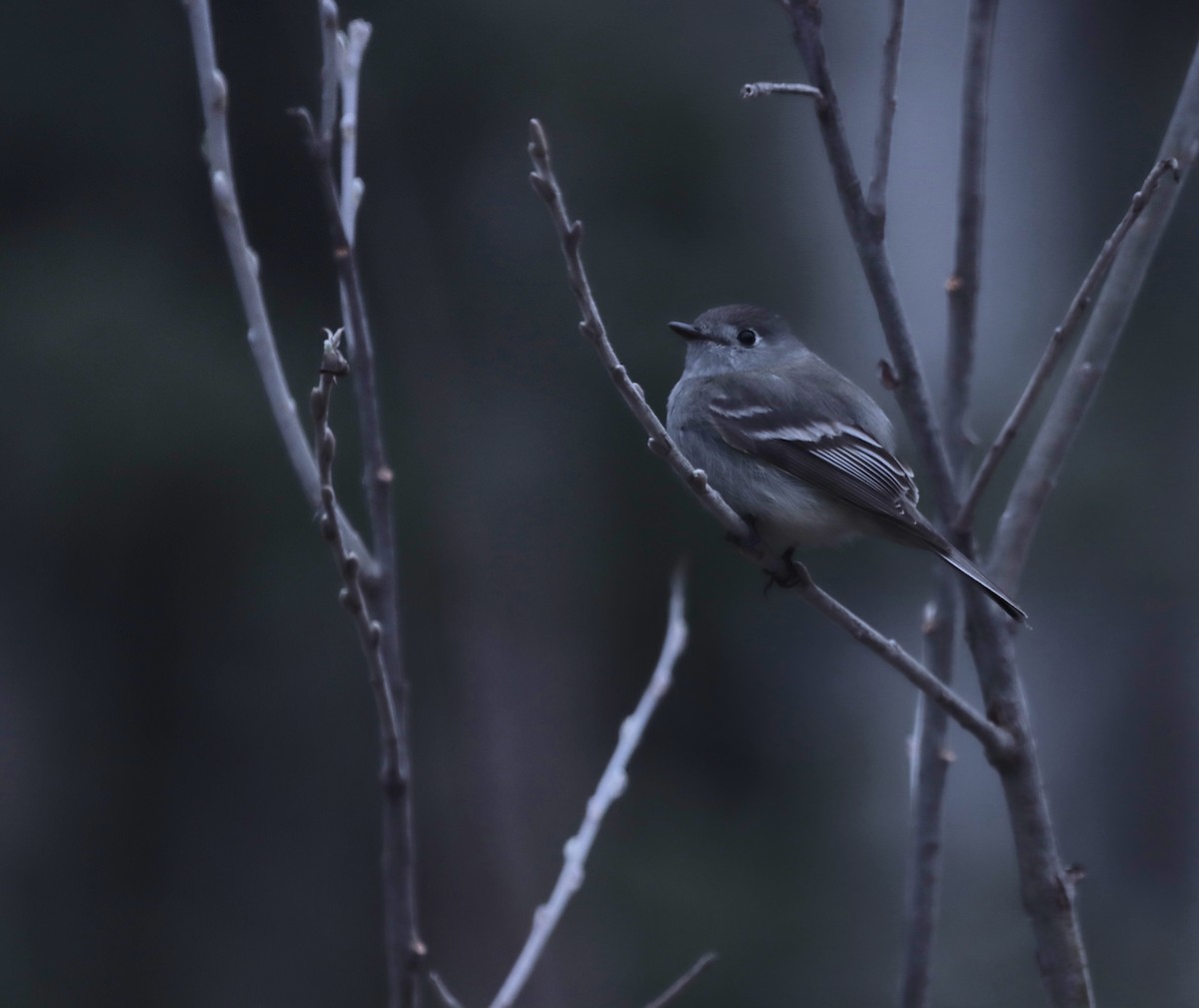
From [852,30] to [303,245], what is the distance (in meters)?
3.61

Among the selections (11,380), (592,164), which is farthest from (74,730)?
(592,164)

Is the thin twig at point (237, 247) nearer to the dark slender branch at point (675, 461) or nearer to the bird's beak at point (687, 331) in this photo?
the dark slender branch at point (675, 461)

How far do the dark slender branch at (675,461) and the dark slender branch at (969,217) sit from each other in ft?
1.12

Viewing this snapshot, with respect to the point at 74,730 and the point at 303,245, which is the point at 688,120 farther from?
the point at 74,730

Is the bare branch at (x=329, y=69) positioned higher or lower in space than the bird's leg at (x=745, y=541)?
higher

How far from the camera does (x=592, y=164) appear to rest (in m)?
6.74

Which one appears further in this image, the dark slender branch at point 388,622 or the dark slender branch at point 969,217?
the dark slender branch at point 969,217

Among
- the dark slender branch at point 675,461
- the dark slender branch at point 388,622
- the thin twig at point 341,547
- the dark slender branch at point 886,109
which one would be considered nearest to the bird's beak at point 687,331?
the dark slender branch at point 675,461

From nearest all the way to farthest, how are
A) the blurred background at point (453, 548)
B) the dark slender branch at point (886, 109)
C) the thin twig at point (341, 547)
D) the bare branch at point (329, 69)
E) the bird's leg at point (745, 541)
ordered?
the thin twig at point (341, 547) < the bare branch at point (329, 69) < the dark slender branch at point (886, 109) < the bird's leg at point (745, 541) < the blurred background at point (453, 548)

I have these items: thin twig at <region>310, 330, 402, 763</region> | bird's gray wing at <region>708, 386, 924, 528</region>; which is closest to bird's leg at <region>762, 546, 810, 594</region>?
bird's gray wing at <region>708, 386, 924, 528</region>

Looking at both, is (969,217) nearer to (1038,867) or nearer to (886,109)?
(886,109)

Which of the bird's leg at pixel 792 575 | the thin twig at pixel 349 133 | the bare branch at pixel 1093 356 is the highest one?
the thin twig at pixel 349 133

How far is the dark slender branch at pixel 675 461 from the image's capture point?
1.51 metres

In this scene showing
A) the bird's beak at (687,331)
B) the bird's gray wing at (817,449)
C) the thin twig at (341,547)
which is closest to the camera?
the thin twig at (341,547)
